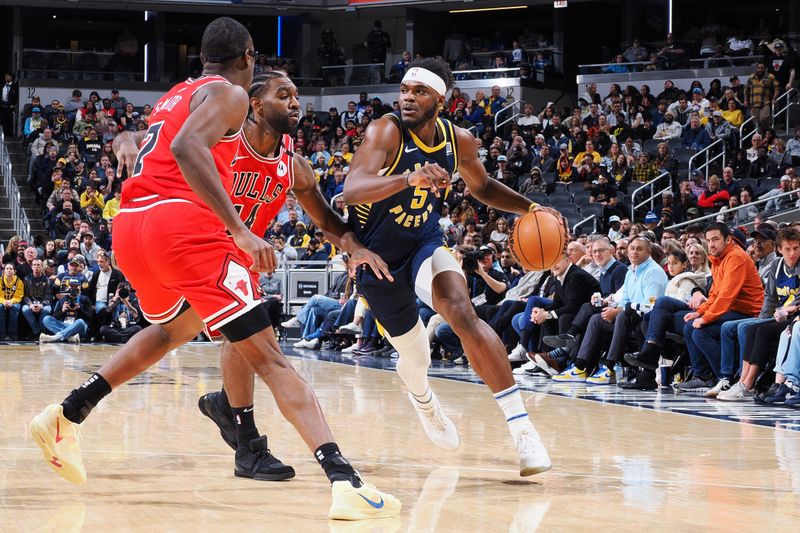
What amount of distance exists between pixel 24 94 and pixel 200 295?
76.9ft

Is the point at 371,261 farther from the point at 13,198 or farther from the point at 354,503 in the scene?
the point at 13,198

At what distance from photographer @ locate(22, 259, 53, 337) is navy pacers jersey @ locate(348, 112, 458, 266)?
10.7 m

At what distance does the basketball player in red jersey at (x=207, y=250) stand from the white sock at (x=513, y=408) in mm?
1033

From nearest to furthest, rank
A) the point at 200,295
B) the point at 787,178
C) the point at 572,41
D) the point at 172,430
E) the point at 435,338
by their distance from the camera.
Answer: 1. the point at 200,295
2. the point at 172,430
3. the point at 435,338
4. the point at 787,178
5. the point at 572,41

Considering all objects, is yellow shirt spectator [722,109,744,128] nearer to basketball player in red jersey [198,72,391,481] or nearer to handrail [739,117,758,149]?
handrail [739,117,758,149]

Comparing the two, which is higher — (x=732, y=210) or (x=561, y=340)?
(x=732, y=210)

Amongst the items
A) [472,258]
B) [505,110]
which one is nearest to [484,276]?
[472,258]

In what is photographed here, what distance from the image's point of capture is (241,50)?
13.5 feet

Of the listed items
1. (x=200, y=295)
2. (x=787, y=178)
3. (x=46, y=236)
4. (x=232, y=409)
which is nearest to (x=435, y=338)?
(x=787, y=178)

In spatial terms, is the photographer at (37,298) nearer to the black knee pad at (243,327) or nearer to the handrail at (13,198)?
the handrail at (13,198)

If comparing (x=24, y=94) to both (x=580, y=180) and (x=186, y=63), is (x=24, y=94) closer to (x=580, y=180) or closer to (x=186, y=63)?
(x=186, y=63)

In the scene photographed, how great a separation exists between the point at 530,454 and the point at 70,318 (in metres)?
11.6

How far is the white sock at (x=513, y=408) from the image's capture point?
4539mm

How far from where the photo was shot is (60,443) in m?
4.09
